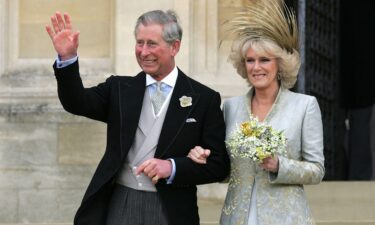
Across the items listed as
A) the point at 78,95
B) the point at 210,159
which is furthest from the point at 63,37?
the point at 210,159

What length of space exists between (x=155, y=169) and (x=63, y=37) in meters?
0.71

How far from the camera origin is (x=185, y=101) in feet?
16.7

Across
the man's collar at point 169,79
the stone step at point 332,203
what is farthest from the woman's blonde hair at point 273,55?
the stone step at point 332,203

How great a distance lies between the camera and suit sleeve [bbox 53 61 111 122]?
4895 millimetres

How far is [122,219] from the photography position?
500cm

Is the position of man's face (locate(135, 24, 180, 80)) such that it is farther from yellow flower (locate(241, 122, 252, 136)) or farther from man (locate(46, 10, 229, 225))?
yellow flower (locate(241, 122, 252, 136))

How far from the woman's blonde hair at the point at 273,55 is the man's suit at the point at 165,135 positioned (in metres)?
0.21

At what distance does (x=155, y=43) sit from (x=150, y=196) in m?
0.69

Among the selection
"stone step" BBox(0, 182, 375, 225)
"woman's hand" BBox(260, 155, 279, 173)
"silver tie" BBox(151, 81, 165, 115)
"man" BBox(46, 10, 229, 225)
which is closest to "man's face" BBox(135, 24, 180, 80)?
"man" BBox(46, 10, 229, 225)

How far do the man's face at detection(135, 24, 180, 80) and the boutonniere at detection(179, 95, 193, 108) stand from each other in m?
0.18

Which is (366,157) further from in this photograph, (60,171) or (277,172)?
(277,172)

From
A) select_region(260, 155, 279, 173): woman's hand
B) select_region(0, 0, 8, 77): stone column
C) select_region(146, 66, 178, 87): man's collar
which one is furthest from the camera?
select_region(0, 0, 8, 77): stone column

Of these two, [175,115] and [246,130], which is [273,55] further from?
[175,115]

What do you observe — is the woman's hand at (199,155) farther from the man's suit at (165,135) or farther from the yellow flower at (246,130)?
the yellow flower at (246,130)
